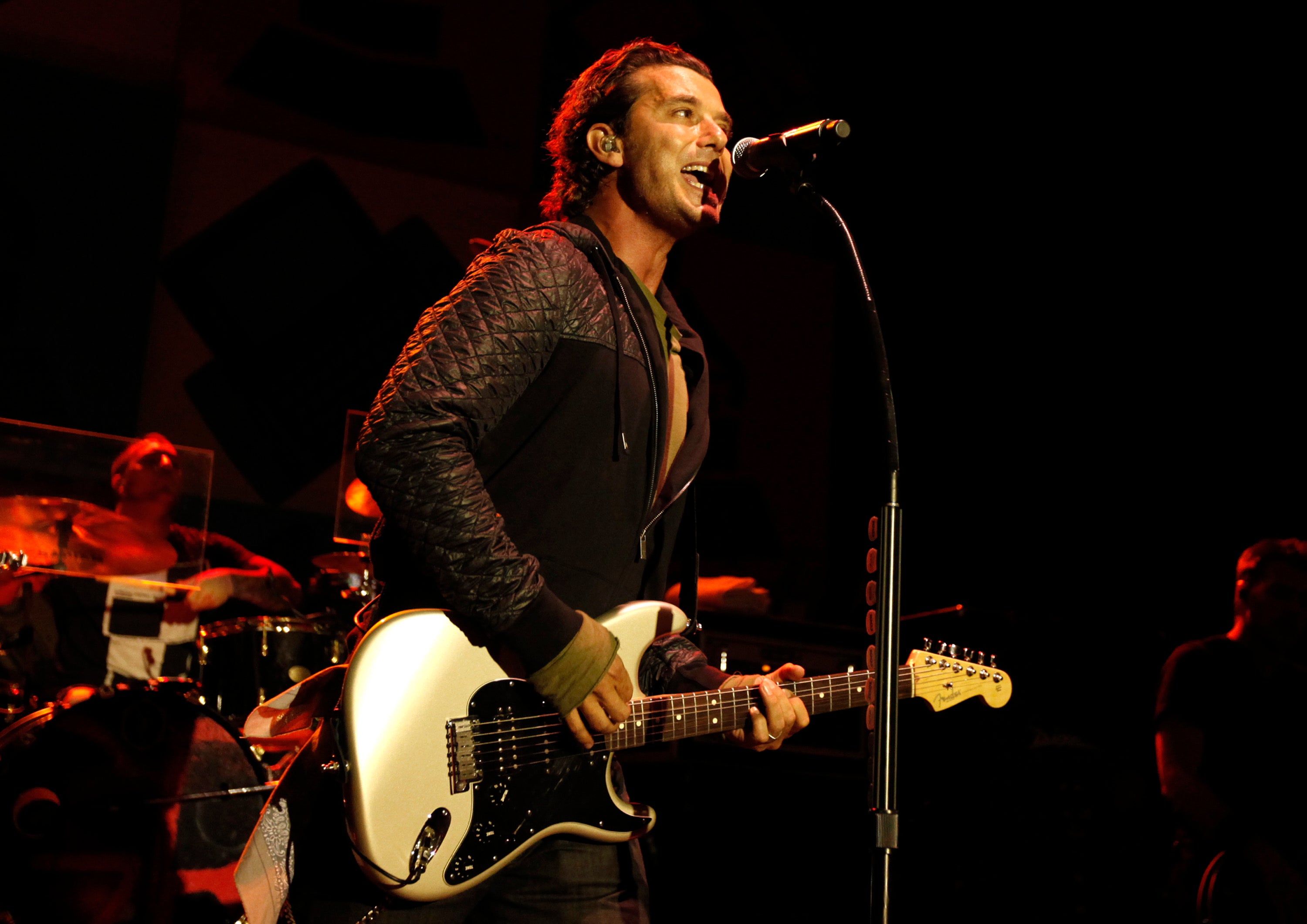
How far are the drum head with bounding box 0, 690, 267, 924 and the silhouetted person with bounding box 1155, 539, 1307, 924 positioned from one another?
3479 mm

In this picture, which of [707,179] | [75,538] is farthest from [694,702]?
[75,538]

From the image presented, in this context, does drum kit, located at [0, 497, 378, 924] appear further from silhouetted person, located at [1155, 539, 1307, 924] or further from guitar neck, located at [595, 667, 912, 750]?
silhouetted person, located at [1155, 539, 1307, 924]

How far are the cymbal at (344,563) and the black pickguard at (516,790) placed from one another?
131 inches

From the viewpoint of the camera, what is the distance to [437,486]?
167 centimetres

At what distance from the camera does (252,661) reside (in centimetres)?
434

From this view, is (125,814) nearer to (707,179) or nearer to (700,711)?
(700,711)

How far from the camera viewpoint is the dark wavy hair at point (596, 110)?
2.28 meters

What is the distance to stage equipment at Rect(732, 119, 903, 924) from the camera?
1.66m

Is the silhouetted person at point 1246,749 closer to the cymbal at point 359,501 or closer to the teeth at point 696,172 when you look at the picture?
the teeth at point 696,172

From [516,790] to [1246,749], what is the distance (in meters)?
3.73

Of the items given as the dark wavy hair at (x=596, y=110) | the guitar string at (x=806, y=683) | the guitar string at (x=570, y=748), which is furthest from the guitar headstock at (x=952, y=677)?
the dark wavy hair at (x=596, y=110)

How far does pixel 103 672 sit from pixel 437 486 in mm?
3763

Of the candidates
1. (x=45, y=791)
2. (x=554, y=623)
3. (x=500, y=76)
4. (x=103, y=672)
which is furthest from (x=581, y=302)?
(x=500, y=76)

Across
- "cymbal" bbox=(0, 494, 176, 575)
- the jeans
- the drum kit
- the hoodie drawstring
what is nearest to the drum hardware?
the drum kit
